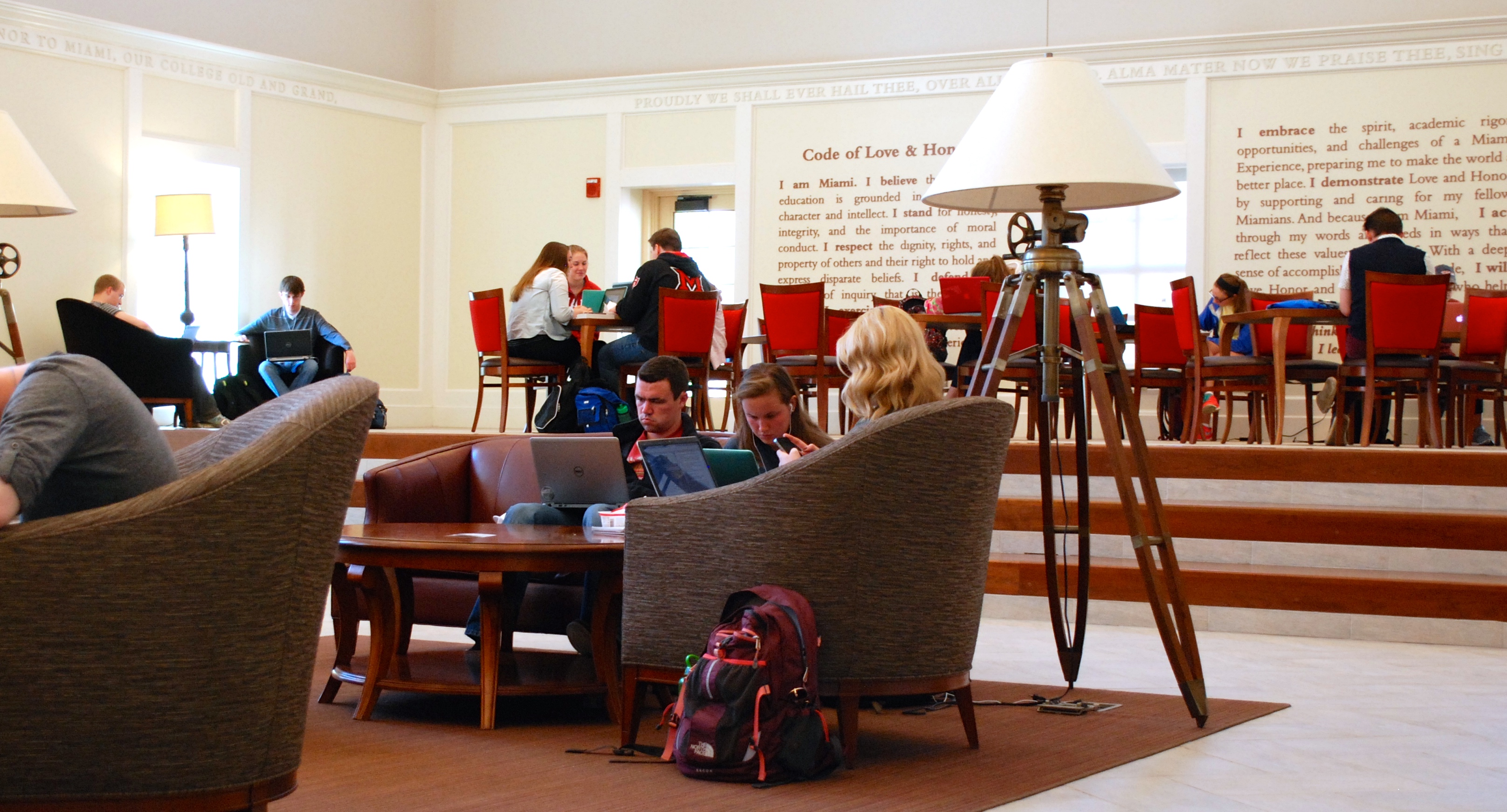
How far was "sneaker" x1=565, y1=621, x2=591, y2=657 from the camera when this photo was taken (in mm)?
3502

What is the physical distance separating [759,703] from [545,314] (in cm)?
471

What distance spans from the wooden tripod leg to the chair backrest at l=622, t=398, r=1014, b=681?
0.50 meters

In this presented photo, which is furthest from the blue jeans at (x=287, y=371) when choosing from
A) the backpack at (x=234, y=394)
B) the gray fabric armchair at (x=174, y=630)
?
the gray fabric armchair at (x=174, y=630)

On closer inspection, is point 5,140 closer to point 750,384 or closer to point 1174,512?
point 750,384

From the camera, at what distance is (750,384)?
3.56m

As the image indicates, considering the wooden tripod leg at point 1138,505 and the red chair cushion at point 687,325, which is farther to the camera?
the red chair cushion at point 687,325

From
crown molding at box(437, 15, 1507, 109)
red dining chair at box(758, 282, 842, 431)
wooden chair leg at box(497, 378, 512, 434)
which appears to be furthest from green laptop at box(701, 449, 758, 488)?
crown molding at box(437, 15, 1507, 109)

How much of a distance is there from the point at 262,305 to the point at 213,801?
26.8 feet

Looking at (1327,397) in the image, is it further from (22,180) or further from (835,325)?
(22,180)

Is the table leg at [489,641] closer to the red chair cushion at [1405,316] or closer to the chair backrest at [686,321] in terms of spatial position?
the chair backrest at [686,321]

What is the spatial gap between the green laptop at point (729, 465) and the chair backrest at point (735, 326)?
369 centimetres

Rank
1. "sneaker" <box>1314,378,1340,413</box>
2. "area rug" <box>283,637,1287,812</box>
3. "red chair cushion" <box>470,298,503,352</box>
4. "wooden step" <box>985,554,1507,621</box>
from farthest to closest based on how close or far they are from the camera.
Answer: "sneaker" <box>1314,378,1340,413</box> < "red chair cushion" <box>470,298,503,352</box> < "wooden step" <box>985,554,1507,621</box> < "area rug" <box>283,637,1287,812</box>

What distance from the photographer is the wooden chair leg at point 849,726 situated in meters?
2.76

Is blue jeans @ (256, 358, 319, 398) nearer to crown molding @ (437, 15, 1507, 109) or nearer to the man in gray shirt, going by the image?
the man in gray shirt
